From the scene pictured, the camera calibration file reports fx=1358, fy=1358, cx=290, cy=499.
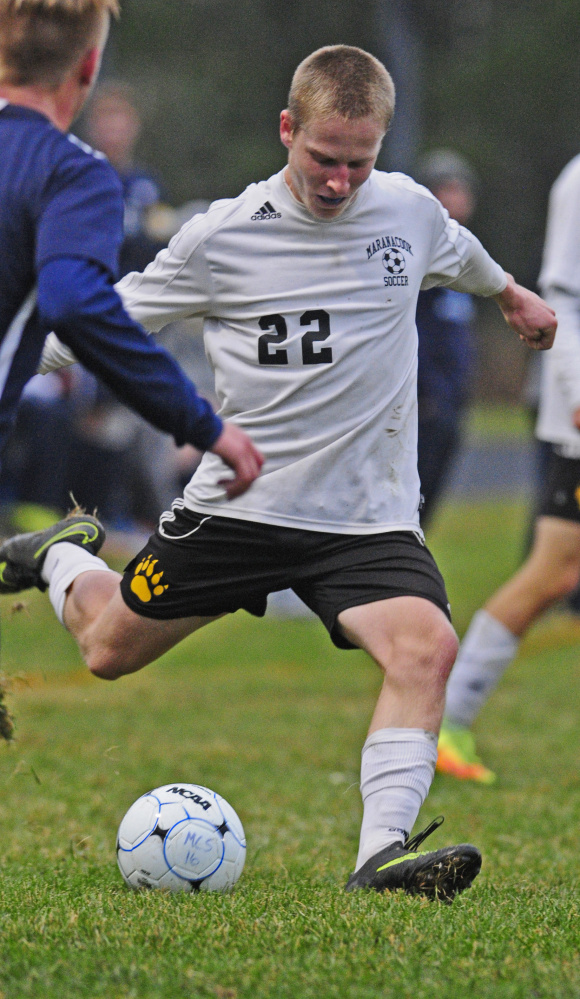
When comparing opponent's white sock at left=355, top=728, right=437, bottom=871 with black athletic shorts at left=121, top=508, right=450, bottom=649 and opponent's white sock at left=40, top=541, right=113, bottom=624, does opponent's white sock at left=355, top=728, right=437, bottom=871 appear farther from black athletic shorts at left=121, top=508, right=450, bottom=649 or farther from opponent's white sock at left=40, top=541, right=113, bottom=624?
opponent's white sock at left=40, top=541, right=113, bottom=624

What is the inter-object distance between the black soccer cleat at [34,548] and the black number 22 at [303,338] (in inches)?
41.3

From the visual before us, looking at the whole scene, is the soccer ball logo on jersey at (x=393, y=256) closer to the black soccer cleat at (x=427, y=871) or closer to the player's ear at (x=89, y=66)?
the player's ear at (x=89, y=66)

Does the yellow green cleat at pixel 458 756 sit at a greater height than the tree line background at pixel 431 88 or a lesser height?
greater

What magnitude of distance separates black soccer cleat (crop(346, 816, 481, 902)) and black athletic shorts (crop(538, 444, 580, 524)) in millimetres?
2471

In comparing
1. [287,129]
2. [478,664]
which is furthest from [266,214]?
[478,664]

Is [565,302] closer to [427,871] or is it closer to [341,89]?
[341,89]

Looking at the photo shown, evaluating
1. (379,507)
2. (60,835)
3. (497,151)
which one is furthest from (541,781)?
(497,151)

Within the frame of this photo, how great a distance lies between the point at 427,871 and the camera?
11.0 feet

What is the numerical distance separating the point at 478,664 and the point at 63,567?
2404 mm

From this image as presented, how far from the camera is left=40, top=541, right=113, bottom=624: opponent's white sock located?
4.25m

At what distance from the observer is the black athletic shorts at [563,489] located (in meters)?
5.63

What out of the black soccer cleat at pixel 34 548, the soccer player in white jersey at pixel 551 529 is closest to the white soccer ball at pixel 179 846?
the black soccer cleat at pixel 34 548

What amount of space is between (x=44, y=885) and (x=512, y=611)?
282cm

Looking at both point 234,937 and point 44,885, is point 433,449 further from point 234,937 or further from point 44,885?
point 234,937
